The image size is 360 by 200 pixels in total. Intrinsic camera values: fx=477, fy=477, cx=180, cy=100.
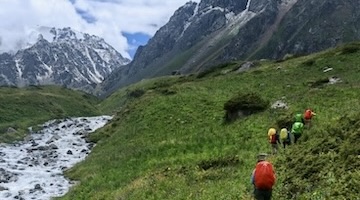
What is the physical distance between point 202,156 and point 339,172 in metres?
15.6

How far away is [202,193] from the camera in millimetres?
21297

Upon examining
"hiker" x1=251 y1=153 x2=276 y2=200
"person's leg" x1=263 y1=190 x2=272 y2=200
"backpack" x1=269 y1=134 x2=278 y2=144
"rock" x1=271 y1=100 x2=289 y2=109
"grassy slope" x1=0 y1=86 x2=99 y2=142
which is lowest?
"rock" x1=271 y1=100 x2=289 y2=109

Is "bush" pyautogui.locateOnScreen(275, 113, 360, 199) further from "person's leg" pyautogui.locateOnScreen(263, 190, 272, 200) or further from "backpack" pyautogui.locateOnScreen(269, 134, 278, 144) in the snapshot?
"backpack" pyautogui.locateOnScreen(269, 134, 278, 144)

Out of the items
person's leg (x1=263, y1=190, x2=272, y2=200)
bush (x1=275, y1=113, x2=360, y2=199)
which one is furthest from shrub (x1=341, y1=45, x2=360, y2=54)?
person's leg (x1=263, y1=190, x2=272, y2=200)

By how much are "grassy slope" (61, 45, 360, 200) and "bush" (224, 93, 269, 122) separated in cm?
158

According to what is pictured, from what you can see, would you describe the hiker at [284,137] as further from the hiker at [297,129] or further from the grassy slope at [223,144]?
the grassy slope at [223,144]

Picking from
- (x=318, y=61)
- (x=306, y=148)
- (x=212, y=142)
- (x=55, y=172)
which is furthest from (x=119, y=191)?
(x=318, y=61)

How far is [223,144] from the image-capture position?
109 feet

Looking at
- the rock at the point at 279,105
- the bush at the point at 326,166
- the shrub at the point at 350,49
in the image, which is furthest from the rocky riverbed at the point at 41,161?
the shrub at the point at 350,49

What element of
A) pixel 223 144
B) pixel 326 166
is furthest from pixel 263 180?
pixel 223 144

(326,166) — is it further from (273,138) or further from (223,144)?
(223,144)

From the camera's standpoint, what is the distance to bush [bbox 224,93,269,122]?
40.2m

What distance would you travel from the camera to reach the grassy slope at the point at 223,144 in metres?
17.9

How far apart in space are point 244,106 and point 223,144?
7866 millimetres
